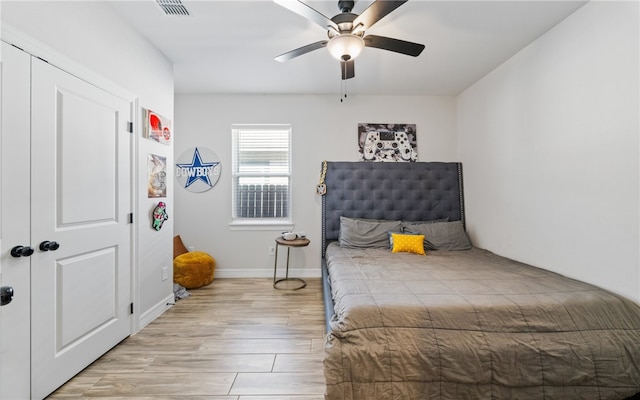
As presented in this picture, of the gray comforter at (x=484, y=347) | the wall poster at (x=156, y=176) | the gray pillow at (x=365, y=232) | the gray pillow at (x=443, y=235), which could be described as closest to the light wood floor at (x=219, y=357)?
the gray comforter at (x=484, y=347)

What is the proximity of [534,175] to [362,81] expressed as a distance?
215 cm

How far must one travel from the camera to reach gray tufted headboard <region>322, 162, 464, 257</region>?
12.3 ft

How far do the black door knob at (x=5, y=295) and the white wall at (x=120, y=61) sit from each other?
965mm

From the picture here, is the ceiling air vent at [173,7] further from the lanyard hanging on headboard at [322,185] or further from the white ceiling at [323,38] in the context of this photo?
the lanyard hanging on headboard at [322,185]

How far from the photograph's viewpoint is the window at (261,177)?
3.92m

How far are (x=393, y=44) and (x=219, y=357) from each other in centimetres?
273

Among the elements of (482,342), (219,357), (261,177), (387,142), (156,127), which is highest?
(387,142)

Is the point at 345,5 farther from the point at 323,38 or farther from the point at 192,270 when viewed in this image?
the point at 192,270

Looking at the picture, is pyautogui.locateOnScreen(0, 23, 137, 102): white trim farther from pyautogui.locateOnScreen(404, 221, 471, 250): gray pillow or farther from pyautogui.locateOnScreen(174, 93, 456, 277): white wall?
pyautogui.locateOnScreen(404, 221, 471, 250): gray pillow

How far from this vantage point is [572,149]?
2.14m

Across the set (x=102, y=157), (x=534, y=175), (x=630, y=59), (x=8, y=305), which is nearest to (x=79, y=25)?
(x=102, y=157)

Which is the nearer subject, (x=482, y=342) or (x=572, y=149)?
(x=482, y=342)

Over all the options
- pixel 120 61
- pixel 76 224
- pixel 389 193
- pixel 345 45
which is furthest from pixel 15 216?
pixel 389 193

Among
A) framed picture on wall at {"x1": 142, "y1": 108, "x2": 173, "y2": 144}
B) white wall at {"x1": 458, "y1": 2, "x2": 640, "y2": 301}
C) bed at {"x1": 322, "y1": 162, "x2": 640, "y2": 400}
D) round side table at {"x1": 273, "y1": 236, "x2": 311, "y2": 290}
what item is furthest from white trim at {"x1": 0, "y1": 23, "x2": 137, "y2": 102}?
white wall at {"x1": 458, "y1": 2, "x2": 640, "y2": 301}
